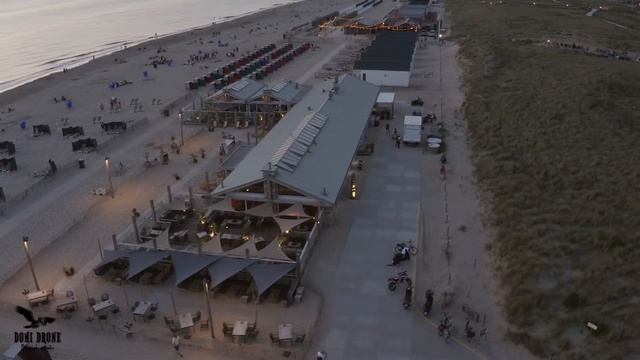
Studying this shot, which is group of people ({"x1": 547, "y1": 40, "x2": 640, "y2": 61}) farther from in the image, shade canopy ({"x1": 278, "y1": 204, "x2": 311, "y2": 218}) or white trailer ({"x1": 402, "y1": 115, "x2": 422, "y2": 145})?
shade canopy ({"x1": 278, "y1": 204, "x2": 311, "y2": 218})

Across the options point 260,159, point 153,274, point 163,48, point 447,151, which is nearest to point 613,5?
point 163,48

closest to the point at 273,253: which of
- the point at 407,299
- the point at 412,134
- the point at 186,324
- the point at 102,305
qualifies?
the point at 186,324

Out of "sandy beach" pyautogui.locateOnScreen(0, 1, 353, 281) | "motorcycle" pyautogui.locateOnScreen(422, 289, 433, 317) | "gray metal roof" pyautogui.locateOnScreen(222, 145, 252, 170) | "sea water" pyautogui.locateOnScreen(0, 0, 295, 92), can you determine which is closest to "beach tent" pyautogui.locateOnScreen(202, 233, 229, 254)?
"gray metal roof" pyautogui.locateOnScreen(222, 145, 252, 170)

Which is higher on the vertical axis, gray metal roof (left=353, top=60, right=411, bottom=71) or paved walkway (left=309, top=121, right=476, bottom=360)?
gray metal roof (left=353, top=60, right=411, bottom=71)

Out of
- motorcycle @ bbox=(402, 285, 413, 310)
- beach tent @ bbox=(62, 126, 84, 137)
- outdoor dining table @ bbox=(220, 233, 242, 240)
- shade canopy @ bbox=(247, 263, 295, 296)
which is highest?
beach tent @ bbox=(62, 126, 84, 137)

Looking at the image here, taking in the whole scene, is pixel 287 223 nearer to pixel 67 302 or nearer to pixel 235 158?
pixel 235 158

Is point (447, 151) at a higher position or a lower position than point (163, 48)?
lower

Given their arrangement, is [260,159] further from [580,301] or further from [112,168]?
[580,301]
